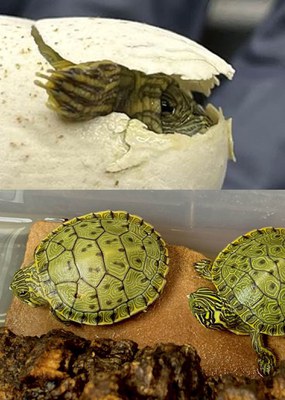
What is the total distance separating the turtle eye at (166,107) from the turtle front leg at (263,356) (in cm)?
46

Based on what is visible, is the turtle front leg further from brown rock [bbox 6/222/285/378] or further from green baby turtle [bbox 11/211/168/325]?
green baby turtle [bbox 11/211/168/325]

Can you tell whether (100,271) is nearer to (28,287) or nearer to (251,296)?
(28,287)

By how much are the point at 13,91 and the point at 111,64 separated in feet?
0.58

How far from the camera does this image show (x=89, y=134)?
1.11 meters

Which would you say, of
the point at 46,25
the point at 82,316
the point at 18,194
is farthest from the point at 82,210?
the point at 46,25

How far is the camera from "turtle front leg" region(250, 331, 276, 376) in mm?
906

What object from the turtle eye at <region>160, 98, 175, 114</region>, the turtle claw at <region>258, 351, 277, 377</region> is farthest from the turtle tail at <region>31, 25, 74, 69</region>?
the turtle claw at <region>258, 351, 277, 377</region>

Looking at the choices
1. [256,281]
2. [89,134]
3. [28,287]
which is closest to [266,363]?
[256,281]

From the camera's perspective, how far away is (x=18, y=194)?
1.10m

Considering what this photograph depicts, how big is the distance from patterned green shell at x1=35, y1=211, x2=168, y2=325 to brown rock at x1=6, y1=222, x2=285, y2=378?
3 centimetres

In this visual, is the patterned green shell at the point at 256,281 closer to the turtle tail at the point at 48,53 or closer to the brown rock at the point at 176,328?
the brown rock at the point at 176,328

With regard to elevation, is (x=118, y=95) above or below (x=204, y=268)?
above

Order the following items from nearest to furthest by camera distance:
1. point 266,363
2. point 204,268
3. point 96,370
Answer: point 96,370
point 266,363
point 204,268

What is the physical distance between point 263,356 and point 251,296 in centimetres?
8
